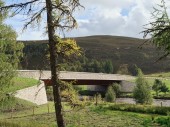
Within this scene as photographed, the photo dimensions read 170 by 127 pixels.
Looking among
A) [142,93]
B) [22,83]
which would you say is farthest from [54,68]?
[142,93]

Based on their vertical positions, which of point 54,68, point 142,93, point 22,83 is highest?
point 54,68

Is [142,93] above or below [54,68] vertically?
below

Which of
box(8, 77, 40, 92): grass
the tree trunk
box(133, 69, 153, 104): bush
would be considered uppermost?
the tree trunk

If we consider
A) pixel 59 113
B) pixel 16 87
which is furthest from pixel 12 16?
pixel 16 87

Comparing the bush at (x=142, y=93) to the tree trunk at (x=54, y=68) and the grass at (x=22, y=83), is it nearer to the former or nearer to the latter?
the grass at (x=22, y=83)

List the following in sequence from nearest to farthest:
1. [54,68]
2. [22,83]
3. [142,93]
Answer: [54,68], [22,83], [142,93]

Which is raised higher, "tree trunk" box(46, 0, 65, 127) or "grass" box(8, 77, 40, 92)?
"tree trunk" box(46, 0, 65, 127)

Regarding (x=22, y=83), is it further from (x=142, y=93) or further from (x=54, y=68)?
(x=54, y=68)

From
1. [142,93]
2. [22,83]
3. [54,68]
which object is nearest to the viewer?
[54,68]

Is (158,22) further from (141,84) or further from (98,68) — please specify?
(98,68)

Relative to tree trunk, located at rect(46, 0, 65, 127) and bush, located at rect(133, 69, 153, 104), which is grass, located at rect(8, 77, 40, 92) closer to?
bush, located at rect(133, 69, 153, 104)

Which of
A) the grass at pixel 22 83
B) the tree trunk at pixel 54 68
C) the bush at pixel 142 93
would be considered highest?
the tree trunk at pixel 54 68

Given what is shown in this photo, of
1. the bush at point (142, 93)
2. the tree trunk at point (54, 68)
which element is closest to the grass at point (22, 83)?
the bush at point (142, 93)

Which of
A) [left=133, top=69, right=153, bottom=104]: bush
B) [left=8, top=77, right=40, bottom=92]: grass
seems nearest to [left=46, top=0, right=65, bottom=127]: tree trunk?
[left=8, top=77, right=40, bottom=92]: grass
